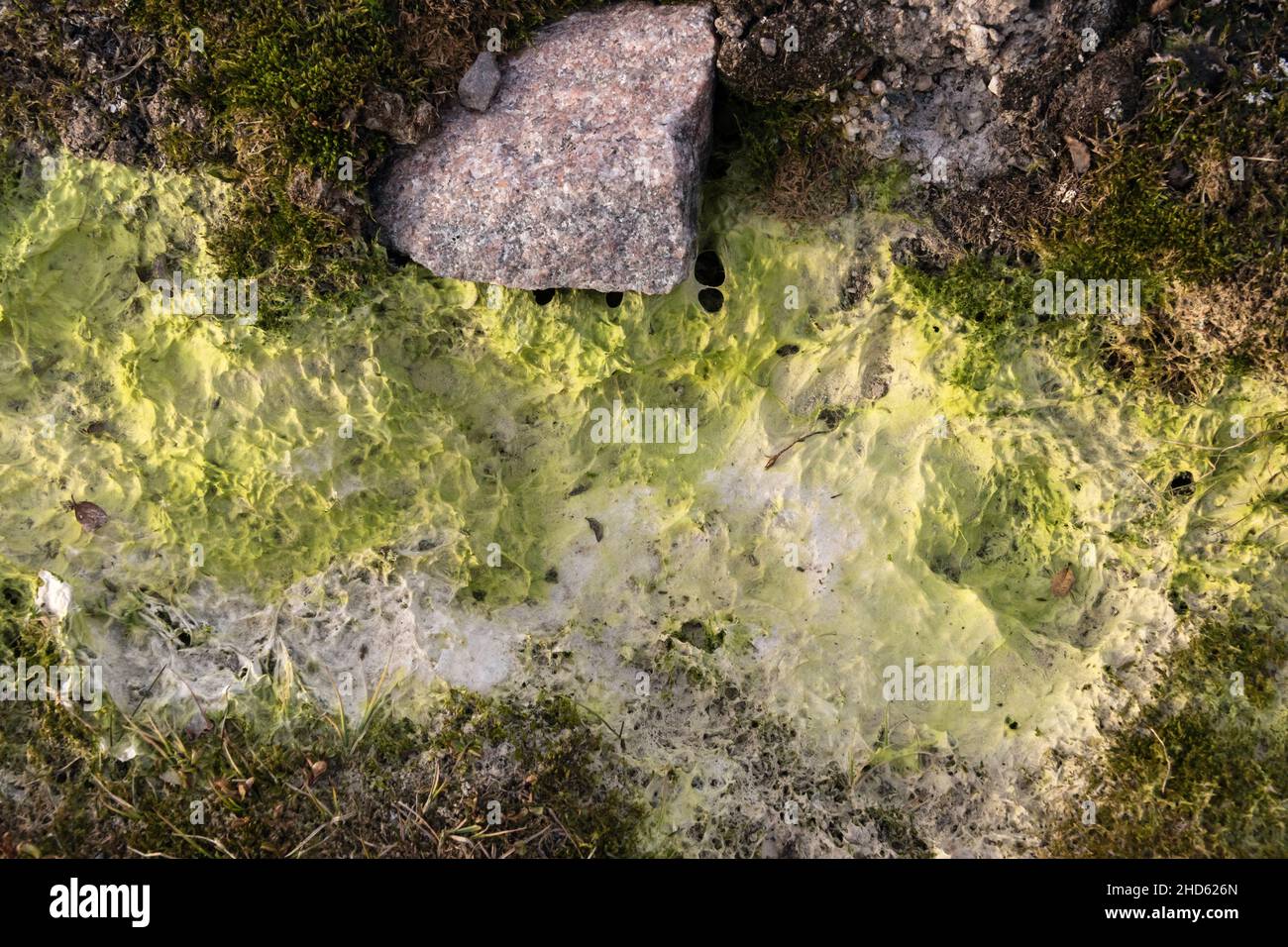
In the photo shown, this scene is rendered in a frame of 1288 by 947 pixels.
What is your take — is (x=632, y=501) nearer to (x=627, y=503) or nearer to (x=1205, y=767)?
(x=627, y=503)

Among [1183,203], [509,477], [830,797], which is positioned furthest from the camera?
[509,477]

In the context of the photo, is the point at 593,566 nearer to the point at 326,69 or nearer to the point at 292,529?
the point at 292,529

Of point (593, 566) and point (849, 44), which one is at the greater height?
point (849, 44)

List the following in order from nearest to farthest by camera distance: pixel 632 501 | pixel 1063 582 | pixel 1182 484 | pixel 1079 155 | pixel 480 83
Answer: pixel 1079 155 < pixel 480 83 < pixel 1182 484 < pixel 1063 582 < pixel 632 501

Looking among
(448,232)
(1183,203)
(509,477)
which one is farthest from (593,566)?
(1183,203)

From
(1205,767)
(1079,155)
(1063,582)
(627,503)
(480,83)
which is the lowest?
(1205,767)

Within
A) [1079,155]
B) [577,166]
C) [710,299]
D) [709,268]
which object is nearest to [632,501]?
[710,299]

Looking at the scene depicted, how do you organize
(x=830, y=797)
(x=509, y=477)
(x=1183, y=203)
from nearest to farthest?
1. (x=1183, y=203)
2. (x=830, y=797)
3. (x=509, y=477)
